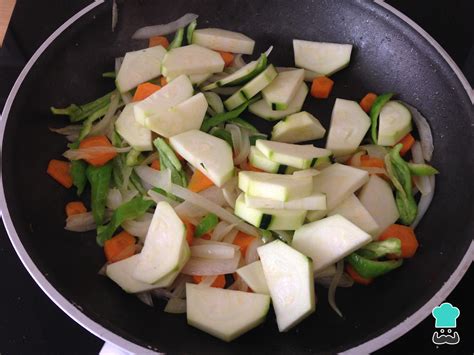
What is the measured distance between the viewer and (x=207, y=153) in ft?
4.85

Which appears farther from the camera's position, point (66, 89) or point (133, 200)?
point (66, 89)

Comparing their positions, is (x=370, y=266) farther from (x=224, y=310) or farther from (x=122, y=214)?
(x=122, y=214)

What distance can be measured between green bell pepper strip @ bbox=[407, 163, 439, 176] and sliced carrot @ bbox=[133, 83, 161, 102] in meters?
0.77

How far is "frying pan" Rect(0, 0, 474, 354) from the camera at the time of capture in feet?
4.09

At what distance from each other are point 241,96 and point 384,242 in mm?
611

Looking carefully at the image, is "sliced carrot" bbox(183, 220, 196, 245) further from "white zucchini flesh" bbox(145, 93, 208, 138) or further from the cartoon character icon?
the cartoon character icon

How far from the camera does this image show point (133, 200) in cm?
144

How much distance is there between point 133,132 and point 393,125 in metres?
0.76

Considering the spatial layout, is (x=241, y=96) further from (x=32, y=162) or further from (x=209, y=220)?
(x=32, y=162)

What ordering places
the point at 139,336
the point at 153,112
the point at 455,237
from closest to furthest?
the point at 139,336 < the point at 455,237 < the point at 153,112

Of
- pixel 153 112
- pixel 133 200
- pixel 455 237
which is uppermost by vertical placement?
pixel 455 237

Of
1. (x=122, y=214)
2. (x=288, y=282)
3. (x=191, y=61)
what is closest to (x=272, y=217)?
(x=288, y=282)

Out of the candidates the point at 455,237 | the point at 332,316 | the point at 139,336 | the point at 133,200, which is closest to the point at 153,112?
the point at 133,200

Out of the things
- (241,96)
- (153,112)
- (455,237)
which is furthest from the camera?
(241,96)
